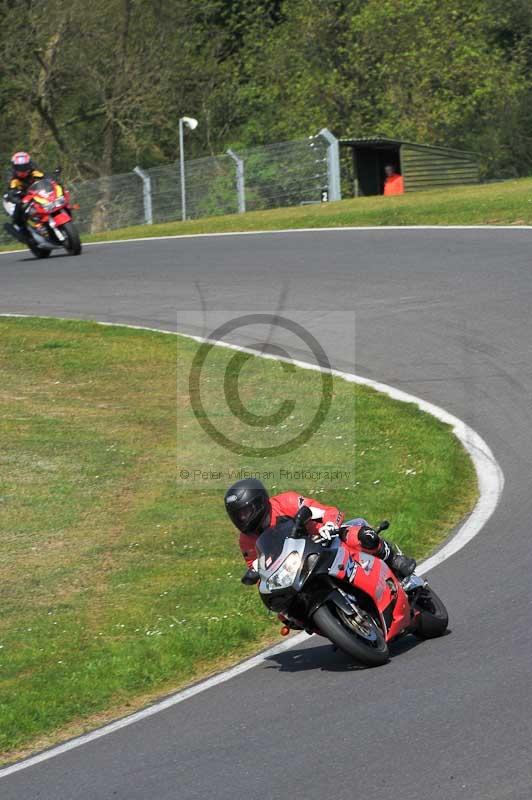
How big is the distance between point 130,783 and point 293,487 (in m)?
6.05

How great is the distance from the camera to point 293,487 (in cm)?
1188

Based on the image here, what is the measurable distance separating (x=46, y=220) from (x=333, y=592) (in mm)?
18900

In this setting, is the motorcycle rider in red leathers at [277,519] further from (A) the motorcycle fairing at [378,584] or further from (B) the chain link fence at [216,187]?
(B) the chain link fence at [216,187]

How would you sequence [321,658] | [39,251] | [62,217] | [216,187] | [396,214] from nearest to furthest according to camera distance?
[321,658] → [396,214] → [62,217] → [39,251] → [216,187]

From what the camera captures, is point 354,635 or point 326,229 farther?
point 326,229

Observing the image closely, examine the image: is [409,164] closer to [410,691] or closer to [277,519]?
[277,519]

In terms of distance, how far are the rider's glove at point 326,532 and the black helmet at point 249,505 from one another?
1.02 ft

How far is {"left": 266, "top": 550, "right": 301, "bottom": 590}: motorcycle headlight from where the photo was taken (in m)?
6.95

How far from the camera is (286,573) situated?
697cm

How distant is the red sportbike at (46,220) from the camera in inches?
961

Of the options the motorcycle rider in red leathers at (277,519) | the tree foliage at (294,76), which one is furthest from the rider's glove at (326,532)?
the tree foliage at (294,76)

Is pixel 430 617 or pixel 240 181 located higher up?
pixel 240 181

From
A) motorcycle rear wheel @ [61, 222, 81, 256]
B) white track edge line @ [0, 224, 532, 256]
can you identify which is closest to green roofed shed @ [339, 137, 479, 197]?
white track edge line @ [0, 224, 532, 256]

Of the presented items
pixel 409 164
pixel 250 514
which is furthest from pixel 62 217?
pixel 250 514
